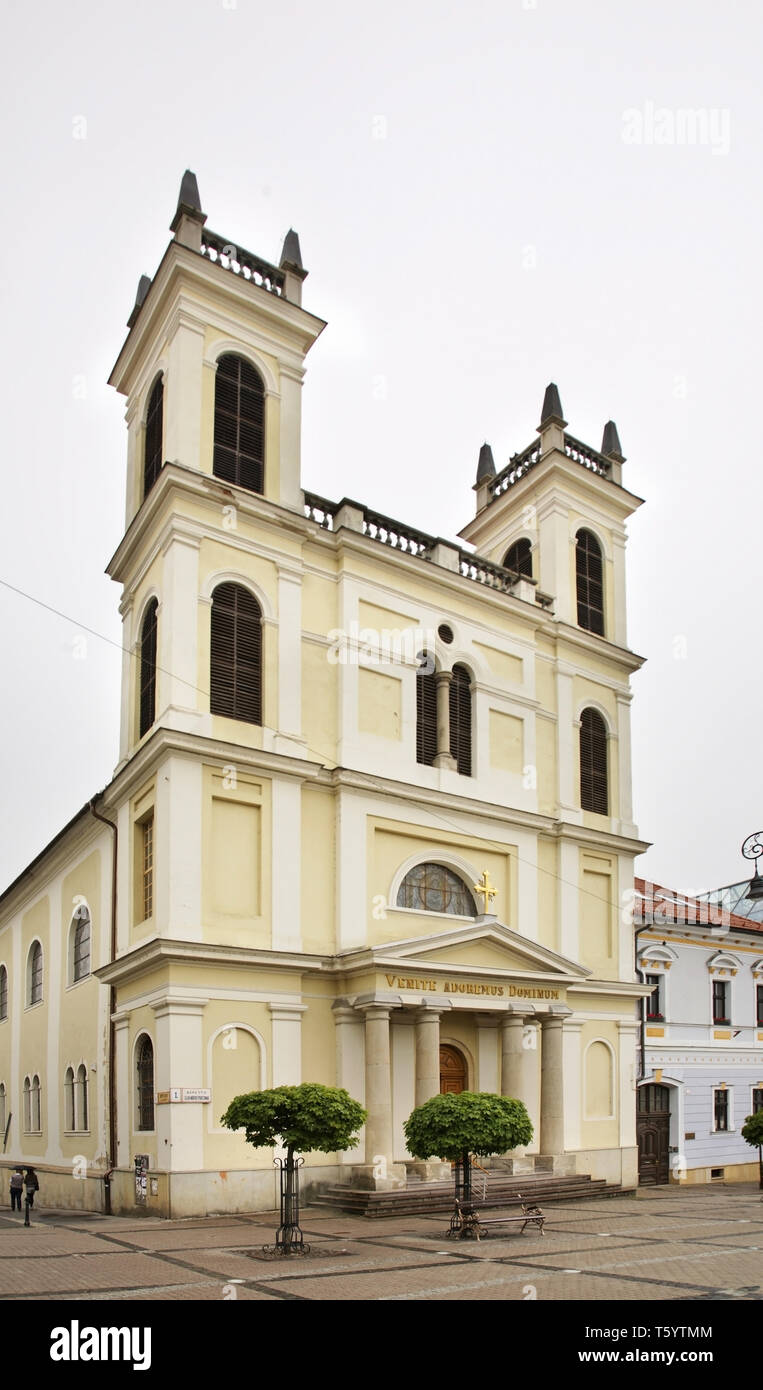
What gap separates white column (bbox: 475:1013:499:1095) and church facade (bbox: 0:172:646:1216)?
7 cm

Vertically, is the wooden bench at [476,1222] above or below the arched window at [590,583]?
below

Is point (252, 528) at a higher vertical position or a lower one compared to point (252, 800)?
higher

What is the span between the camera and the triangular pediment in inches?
985

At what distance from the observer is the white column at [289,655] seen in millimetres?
25995

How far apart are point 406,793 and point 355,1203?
9028 millimetres

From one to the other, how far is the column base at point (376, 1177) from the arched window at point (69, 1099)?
32.5 ft

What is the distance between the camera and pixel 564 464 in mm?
34438

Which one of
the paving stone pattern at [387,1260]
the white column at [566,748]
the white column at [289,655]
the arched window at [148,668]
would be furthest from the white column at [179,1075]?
the white column at [566,748]

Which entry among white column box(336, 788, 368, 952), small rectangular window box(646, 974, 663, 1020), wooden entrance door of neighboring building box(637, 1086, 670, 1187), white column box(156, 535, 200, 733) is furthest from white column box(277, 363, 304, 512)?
wooden entrance door of neighboring building box(637, 1086, 670, 1187)

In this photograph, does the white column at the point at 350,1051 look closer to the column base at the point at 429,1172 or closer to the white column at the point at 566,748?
the column base at the point at 429,1172

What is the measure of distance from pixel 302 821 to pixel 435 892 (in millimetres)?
4365
